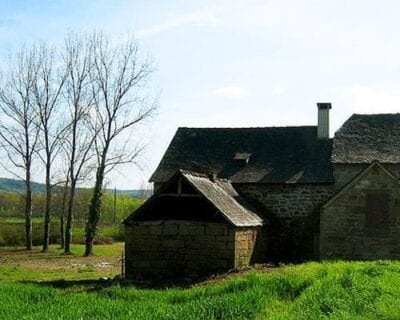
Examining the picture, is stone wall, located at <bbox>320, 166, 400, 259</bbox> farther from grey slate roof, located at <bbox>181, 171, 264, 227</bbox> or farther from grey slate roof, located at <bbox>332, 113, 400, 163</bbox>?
grey slate roof, located at <bbox>332, 113, 400, 163</bbox>

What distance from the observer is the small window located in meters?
24.2

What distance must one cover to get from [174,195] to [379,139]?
11254mm

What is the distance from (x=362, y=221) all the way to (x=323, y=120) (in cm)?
807

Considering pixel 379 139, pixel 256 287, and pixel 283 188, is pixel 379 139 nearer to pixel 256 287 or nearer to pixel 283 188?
pixel 283 188

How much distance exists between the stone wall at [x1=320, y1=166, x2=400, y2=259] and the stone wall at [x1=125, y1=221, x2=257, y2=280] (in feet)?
12.9

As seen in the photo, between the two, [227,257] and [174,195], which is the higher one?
[174,195]

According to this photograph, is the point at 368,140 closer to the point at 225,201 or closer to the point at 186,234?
the point at 225,201

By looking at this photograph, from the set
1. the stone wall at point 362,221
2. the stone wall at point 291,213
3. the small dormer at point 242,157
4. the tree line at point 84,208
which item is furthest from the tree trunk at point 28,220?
the tree line at point 84,208

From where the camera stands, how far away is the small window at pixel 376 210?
24.2 metres

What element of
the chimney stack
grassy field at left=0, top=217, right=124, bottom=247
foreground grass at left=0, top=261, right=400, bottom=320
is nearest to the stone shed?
foreground grass at left=0, top=261, right=400, bottom=320

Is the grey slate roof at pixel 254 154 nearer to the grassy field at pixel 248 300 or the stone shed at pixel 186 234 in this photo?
the stone shed at pixel 186 234

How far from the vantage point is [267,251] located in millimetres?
27016

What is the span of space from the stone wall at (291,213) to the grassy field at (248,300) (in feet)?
36.0

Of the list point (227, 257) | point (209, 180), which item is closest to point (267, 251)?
point (209, 180)
